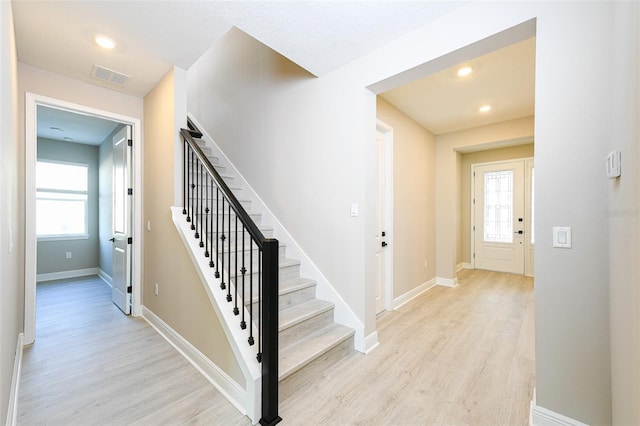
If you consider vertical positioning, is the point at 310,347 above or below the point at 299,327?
below

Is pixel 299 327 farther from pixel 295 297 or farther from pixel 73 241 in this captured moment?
pixel 73 241

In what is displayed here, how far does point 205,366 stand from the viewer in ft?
7.12

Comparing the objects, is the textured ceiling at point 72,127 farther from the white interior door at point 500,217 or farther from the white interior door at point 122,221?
the white interior door at point 500,217

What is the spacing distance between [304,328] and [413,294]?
7.86ft

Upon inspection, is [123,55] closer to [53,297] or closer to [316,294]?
[316,294]

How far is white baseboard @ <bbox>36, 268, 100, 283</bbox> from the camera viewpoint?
17.2ft

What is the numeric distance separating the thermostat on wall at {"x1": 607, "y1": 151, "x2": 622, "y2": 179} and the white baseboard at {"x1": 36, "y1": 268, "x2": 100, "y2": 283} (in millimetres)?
7703

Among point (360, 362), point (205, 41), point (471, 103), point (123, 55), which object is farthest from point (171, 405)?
point (471, 103)

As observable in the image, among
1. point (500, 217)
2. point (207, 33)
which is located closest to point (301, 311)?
point (207, 33)

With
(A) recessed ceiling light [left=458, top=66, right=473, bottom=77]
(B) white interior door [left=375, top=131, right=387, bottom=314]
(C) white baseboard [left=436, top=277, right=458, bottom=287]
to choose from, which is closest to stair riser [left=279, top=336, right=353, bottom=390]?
(B) white interior door [left=375, top=131, right=387, bottom=314]

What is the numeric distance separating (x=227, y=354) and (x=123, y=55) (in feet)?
9.07

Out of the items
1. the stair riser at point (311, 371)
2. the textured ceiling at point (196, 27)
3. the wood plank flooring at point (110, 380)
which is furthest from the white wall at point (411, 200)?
the wood plank flooring at point (110, 380)

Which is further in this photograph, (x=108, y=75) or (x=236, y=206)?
(x=108, y=75)

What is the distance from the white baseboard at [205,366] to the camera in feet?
6.00
